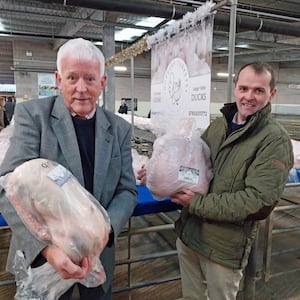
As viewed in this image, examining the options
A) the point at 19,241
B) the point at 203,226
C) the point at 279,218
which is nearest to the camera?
the point at 19,241

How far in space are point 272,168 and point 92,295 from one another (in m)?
0.84

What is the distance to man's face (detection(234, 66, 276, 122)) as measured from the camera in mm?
1214

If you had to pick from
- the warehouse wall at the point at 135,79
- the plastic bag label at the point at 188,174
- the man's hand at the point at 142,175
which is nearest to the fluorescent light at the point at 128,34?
the warehouse wall at the point at 135,79

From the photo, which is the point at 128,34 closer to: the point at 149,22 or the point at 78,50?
the point at 149,22

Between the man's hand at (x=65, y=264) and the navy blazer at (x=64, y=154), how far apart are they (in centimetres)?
4

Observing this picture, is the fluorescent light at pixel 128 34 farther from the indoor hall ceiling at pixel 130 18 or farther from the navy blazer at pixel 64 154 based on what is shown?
the navy blazer at pixel 64 154

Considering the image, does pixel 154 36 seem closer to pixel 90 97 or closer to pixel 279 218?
pixel 90 97

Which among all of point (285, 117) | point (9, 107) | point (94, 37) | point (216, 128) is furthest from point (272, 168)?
point (285, 117)

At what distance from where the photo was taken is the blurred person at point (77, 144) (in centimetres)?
93

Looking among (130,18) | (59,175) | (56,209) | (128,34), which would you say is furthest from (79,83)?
(128,34)

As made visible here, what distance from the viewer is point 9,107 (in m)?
6.86

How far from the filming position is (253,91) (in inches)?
48.1

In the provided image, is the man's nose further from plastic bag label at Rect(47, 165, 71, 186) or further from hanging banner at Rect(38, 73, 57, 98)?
hanging banner at Rect(38, 73, 57, 98)

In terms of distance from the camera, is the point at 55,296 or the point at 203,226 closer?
the point at 55,296
